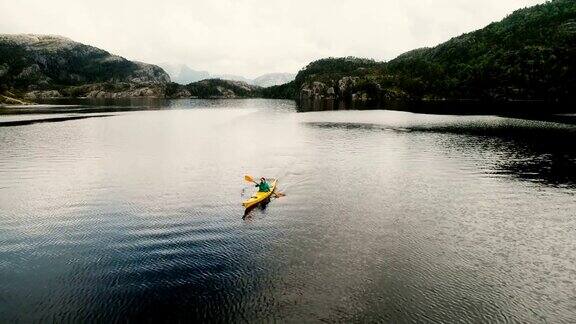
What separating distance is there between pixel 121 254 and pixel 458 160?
63.3 meters

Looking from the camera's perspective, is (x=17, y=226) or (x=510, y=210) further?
(x=510, y=210)

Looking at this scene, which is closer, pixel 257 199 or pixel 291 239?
pixel 291 239

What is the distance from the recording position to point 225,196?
50.8 meters

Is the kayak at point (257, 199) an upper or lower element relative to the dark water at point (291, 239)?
upper

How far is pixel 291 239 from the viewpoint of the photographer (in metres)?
36.3

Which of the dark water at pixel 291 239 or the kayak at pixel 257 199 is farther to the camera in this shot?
the kayak at pixel 257 199

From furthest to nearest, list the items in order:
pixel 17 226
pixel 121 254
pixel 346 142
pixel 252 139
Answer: pixel 252 139
pixel 346 142
pixel 17 226
pixel 121 254

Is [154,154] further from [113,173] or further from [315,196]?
[315,196]

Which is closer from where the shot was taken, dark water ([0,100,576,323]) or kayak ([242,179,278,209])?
dark water ([0,100,576,323])

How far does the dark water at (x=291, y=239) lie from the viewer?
83.5 ft

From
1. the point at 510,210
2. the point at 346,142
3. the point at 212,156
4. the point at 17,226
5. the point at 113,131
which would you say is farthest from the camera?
the point at 113,131

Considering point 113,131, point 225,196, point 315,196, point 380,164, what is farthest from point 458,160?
point 113,131

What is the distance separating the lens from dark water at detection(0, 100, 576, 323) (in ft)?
83.5

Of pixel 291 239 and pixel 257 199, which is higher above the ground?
pixel 257 199
